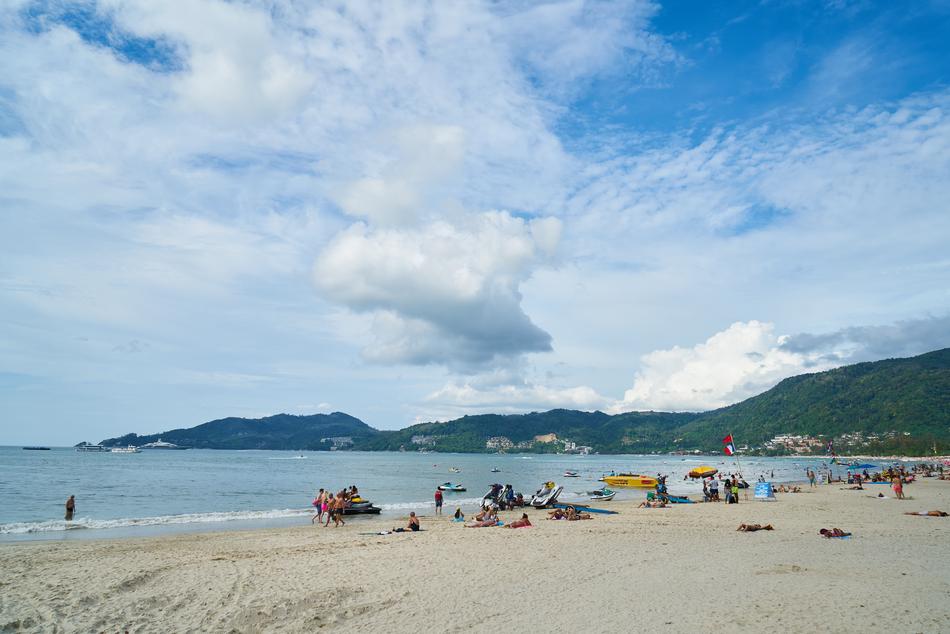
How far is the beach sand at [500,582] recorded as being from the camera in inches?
361

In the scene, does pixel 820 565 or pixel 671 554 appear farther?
pixel 671 554

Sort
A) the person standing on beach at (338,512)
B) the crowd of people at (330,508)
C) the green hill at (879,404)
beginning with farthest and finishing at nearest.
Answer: the green hill at (879,404), the crowd of people at (330,508), the person standing on beach at (338,512)

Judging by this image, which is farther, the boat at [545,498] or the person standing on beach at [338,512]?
the boat at [545,498]

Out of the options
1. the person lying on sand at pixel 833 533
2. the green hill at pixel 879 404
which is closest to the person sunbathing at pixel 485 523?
the person lying on sand at pixel 833 533

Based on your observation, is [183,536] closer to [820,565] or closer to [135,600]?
[135,600]

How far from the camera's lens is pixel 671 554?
1483 cm

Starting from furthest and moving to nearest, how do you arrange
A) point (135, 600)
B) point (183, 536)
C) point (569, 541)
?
point (183, 536)
point (569, 541)
point (135, 600)

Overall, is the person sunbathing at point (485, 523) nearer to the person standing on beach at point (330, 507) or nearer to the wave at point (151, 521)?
the person standing on beach at point (330, 507)

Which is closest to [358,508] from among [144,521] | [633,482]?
[144,521]

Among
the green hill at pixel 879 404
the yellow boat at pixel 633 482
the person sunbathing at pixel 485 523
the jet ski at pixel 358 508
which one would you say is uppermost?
the green hill at pixel 879 404

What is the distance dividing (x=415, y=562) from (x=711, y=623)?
312 inches

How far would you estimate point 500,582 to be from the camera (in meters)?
11.8

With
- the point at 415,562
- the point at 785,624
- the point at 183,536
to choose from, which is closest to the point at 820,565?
the point at 785,624

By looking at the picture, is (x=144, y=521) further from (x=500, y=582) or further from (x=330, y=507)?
(x=500, y=582)
